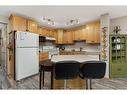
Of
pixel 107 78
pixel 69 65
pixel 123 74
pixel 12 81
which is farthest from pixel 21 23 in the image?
Result: pixel 123 74

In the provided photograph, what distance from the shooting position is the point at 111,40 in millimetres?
4566

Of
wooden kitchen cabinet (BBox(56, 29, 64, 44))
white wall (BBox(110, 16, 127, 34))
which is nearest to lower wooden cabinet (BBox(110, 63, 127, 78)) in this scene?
white wall (BBox(110, 16, 127, 34))

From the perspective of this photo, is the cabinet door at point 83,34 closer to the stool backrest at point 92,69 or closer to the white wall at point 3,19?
the white wall at point 3,19

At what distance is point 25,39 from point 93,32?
2.61 meters

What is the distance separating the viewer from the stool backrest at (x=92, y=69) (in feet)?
8.29

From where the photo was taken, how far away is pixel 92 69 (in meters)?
2.54

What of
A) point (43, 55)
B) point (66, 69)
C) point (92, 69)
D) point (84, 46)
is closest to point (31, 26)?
point (43, 55)

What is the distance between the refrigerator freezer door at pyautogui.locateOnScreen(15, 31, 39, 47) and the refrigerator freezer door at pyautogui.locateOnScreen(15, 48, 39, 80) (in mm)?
140

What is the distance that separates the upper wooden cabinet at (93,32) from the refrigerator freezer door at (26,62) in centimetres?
222

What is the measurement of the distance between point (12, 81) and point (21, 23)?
1.79m

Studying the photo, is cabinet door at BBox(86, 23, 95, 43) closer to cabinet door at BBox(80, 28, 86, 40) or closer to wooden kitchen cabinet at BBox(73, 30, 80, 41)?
cabinet door at BBox(80, 28, 86, 40)

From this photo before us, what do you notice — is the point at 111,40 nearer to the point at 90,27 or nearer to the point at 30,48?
the point at 90,27

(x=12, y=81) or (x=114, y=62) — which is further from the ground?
(x=114, y=62)

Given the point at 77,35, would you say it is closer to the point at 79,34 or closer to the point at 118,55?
the point at 79,34
